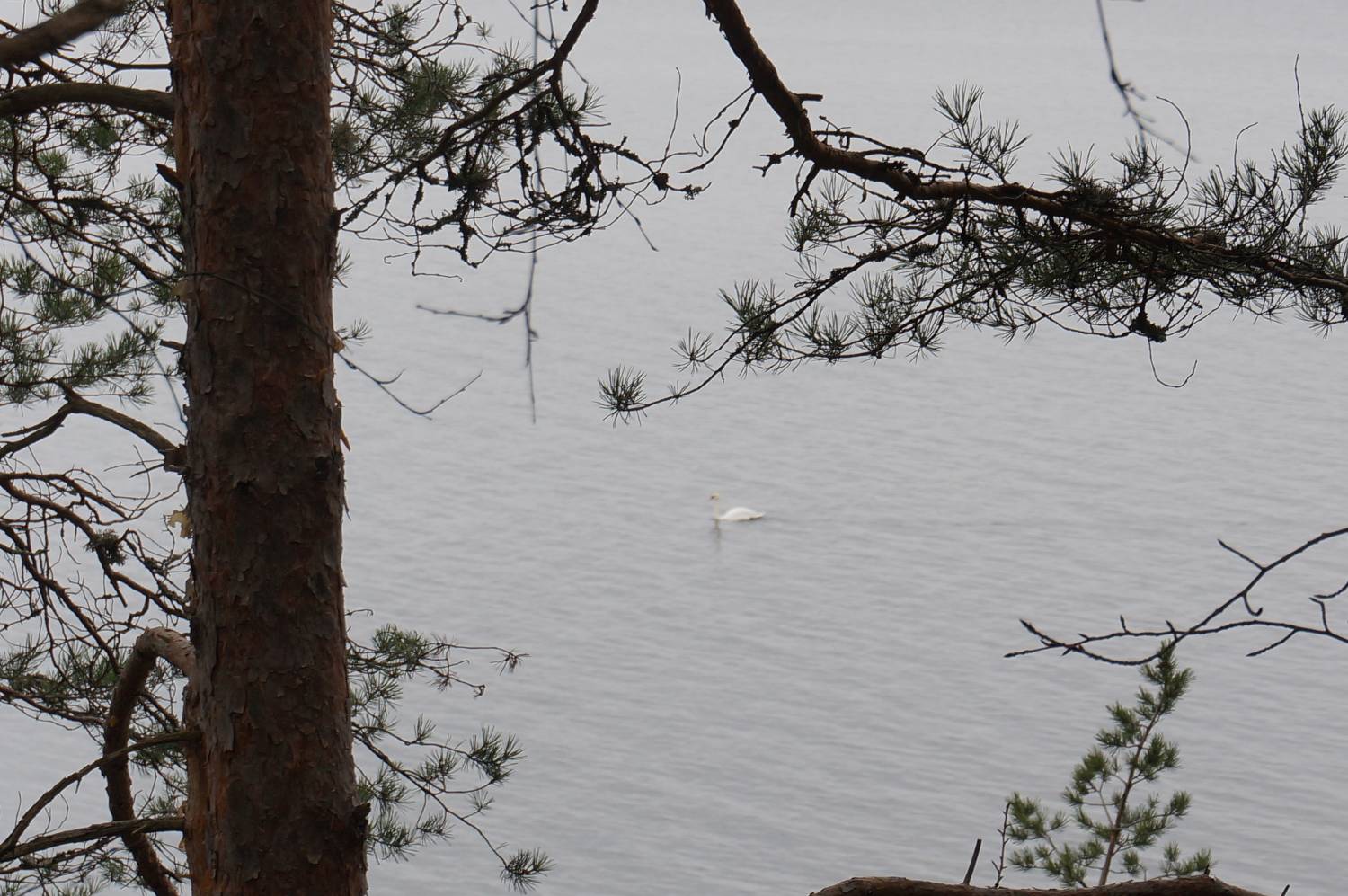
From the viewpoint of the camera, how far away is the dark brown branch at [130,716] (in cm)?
175

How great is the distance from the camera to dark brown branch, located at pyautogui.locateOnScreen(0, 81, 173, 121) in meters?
1.66

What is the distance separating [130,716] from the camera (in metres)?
2.04

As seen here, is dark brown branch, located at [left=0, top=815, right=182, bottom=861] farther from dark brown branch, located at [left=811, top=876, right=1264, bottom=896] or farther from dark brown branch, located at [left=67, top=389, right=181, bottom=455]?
dark brown branch, located at [left=811, top=876, right=1264, bottom=896]

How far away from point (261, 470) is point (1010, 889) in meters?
0.83

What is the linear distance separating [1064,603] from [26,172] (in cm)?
1023

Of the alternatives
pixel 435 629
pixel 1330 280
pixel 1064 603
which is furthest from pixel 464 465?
pixel 1330 280

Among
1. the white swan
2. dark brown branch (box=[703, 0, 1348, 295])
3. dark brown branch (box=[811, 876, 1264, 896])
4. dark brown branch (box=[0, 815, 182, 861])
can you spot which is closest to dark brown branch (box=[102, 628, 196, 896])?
dark brown branch (box=[0, 815, 182, 861])

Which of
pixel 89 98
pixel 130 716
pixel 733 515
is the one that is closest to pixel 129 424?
pixel 130 716

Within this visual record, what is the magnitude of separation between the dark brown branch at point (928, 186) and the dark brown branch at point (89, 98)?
2.21 feet

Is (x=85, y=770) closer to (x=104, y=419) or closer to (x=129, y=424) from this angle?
(x=129, y=424)

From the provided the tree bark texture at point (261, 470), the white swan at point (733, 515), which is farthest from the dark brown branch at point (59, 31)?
the white swan at point (733, 515)

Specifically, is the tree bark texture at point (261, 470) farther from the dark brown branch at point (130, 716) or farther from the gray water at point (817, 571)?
the gray water at point (817, 571)

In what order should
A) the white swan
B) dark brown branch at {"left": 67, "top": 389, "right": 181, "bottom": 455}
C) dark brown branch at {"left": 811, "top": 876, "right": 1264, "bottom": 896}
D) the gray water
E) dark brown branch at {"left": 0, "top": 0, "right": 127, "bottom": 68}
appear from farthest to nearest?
the white swan, the gray water, dark brown branch at {"left": 67, "top": 389, "right": 181, "bottom": 455}, dark brown branch at {"left": 811, "top": 876, "right": 1264, "bottom": 896}, dark brown branch at {"left": 0, "top": 0, "right": 127, "bottom": 68}

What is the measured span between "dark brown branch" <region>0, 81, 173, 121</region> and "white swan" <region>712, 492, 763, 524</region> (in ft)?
41.1
